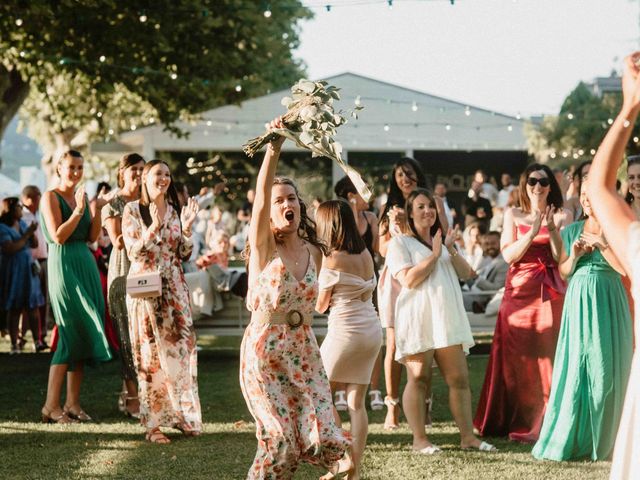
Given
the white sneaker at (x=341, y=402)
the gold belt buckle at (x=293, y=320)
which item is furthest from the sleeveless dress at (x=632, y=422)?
the white sneaker at (x=341, y=402)

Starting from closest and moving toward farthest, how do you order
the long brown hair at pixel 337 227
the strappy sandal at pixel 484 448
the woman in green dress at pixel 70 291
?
the long brown hair at pixel 337 227 < the strappy sandal at pixel 484 448 < the woman in green dress at pixel 70 291

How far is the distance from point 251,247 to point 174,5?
600 inches

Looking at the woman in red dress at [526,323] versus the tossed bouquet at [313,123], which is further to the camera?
the woman in red dress at [526,323]

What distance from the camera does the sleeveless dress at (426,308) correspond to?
7301mm

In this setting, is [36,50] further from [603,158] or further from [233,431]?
[603,158]

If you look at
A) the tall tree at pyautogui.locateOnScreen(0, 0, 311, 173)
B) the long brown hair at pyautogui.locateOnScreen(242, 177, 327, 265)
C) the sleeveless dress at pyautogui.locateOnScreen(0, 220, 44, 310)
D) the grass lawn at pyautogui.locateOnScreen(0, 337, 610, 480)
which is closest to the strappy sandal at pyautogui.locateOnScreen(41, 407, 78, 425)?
the grass lawn at pyautogui.locateOnScreen(0, 337, 610, 480)

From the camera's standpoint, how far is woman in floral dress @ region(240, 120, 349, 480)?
16.8ft

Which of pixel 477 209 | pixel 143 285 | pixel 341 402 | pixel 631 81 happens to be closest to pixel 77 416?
pixel 143 285

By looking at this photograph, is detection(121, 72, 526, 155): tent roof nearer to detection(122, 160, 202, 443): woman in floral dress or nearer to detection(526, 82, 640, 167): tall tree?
detection(526, 82, 640, 167): tall tree

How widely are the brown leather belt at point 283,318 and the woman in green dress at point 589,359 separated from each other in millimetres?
2521

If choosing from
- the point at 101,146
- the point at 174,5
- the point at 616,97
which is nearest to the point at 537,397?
the point at 174,5

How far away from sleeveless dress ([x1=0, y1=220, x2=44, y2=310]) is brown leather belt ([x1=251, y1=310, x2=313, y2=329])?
9304 millimetres

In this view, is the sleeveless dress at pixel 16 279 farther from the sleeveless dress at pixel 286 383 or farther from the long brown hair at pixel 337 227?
the sleeveless dress at pixel 286 383

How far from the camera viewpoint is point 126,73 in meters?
20.8
